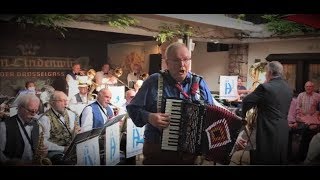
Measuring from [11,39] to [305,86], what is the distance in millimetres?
3825

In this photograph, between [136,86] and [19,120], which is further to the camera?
[136,86]

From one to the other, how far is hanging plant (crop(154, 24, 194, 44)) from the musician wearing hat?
1155 millimetres

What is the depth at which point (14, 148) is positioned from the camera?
411 cm

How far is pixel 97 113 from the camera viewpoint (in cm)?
419

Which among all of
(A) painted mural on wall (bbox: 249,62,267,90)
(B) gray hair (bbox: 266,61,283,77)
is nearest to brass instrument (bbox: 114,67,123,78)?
(A) painted mural on wall (bbox: 249,62,267,90)

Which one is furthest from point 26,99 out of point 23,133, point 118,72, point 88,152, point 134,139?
point 134,139

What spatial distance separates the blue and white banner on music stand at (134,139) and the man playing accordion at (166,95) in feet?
0.45

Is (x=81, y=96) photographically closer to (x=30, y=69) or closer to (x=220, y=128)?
(x=30, y=69)

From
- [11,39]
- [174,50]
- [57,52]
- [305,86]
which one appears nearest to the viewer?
[174,50]

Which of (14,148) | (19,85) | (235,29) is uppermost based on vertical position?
(235,29)

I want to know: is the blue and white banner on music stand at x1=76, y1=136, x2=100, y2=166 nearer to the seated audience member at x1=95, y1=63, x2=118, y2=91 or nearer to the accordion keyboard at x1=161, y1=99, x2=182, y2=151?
the accordion keyboard at x1=161, y1=99, x2=182, y2=151

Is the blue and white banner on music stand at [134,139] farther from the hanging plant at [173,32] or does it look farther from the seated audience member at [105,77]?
the hanging plant at [173,32]
